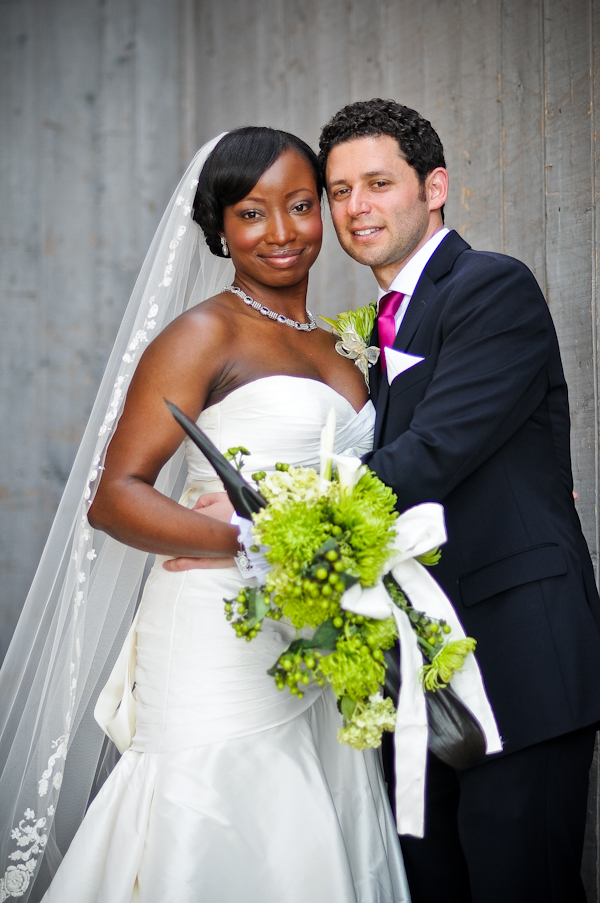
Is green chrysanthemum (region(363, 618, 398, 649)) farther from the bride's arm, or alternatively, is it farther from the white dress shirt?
the white dress shirt

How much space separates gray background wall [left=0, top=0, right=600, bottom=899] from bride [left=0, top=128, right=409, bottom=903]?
1107 mm

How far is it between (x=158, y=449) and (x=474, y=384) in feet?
2.70

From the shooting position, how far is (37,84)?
151 inches

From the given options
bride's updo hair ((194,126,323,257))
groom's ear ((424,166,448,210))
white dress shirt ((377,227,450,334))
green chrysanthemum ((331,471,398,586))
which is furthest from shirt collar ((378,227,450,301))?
green chrysanthemum ((331,471,398,586))

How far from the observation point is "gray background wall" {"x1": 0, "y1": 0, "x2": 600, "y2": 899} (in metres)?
3.34

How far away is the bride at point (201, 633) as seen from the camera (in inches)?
79.0

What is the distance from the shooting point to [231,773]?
203cm

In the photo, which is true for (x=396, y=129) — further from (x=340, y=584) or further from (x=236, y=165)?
(x=340, y=584)

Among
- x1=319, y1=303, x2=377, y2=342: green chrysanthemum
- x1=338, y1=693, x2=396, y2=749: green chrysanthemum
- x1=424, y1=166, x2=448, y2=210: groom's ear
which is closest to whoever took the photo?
x1=338, y1=693, x2=396, y2=749: green chrysanthemum

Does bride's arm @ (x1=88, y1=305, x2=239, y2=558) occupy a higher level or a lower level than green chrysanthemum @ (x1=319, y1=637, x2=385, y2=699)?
higher

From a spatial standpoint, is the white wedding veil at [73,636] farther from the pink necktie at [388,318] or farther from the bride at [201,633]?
the pink necktie at [388,318]

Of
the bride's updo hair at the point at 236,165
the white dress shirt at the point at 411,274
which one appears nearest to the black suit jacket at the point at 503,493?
the white dress shirt at the point at 411,274

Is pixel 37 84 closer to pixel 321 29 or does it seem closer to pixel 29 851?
pixel 321 29

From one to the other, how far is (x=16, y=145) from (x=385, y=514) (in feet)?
9.67
